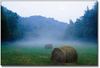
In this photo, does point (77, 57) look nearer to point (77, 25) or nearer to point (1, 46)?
point (77, 25)

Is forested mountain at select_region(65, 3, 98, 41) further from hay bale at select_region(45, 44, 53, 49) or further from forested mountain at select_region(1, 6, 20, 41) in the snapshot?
forested mountain at select_region(1, 6, 20, 41)

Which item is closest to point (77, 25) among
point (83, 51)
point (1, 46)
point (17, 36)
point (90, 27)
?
point (90, 27)

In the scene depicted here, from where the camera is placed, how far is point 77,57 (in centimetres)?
261

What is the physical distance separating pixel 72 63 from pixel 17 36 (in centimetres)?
78

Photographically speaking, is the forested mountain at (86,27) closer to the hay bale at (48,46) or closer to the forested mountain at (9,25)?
the hay bale at (48,46)

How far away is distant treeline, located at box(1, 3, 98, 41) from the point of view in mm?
2605

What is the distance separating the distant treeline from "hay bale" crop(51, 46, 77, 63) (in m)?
0.14

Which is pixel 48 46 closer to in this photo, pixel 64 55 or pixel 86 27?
pixel 64 55

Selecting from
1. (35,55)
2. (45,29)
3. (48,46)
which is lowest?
(35,55)

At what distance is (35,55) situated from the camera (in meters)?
2.64

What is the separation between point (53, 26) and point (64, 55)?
39cm

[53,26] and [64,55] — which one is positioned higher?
[53,26]

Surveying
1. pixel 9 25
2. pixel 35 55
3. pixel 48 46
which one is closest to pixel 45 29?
pixel 48 46

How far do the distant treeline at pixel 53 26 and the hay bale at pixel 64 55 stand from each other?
0.14 metres
